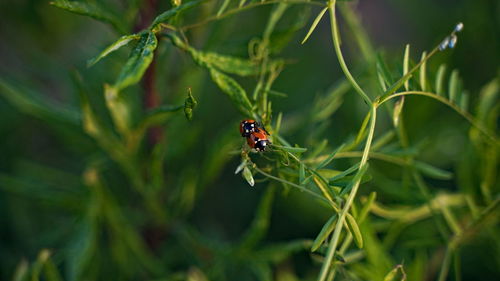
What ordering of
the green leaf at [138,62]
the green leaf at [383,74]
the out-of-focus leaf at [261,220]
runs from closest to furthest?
the green leaf at [138,62] < the green leaf at [383,74] < the out-of-focus leaf at [261,220]

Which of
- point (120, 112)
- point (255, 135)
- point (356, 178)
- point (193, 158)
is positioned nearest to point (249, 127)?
point (255, 135)

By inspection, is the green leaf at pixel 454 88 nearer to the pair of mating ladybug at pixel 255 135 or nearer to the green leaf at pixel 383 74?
the green leaf at pixel 383 74

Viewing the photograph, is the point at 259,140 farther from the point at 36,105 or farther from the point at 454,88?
→ the point at 36,105

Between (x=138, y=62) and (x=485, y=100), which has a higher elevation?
(x=138, y=62)

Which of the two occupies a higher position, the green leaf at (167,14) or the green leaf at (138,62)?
the green leaf at (167,14)

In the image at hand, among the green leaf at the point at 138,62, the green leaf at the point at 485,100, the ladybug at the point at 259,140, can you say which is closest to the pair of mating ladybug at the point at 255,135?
the ladybug at the point at 259,140

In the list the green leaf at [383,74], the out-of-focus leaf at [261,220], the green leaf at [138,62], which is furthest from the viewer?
the out-of-focus leaf at [261,220]

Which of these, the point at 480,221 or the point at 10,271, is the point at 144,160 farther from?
the point at 480,221
